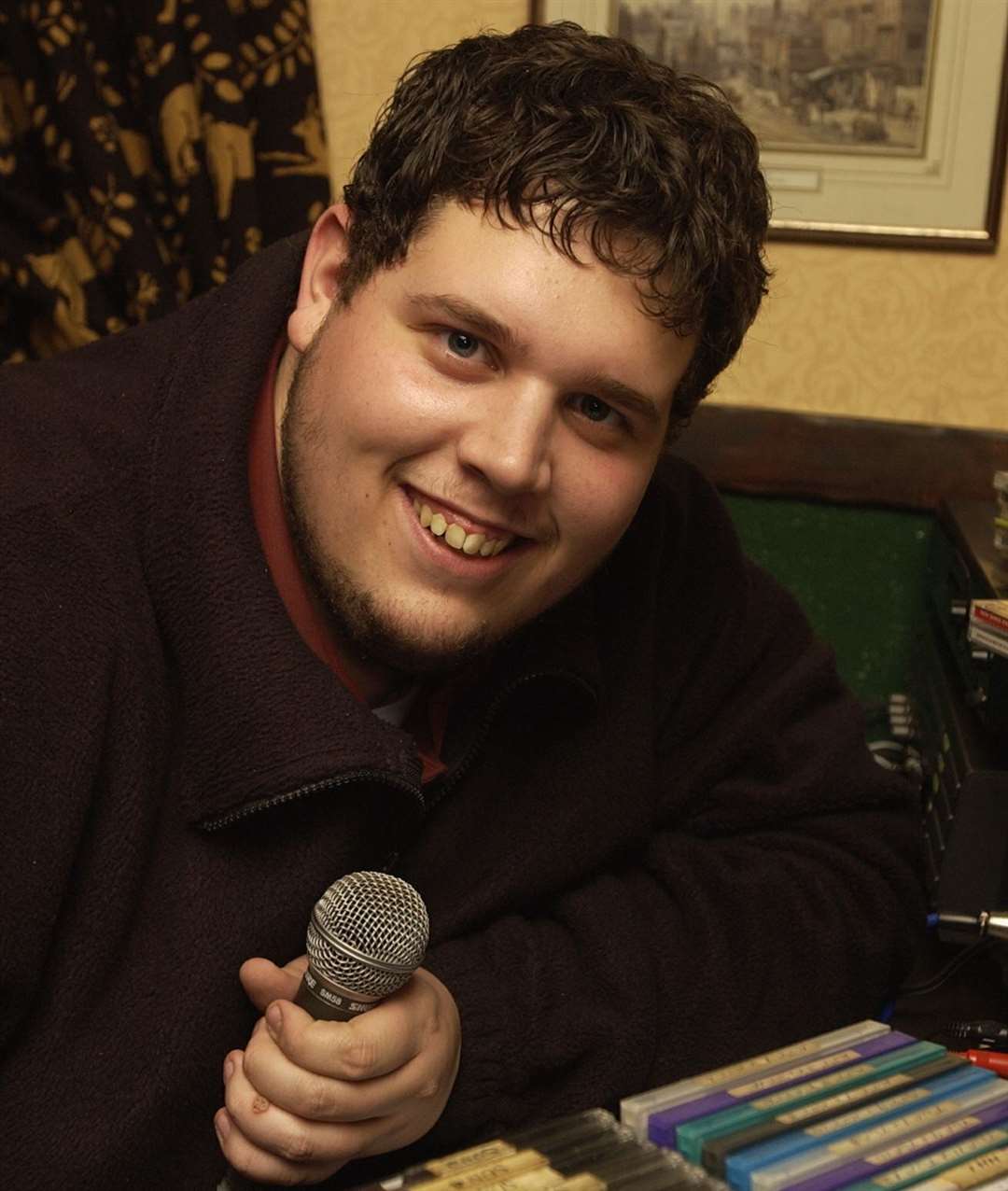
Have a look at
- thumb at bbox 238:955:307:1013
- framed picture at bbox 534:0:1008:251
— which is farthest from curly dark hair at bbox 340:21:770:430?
framed picture at bbox 534:0:1008:251

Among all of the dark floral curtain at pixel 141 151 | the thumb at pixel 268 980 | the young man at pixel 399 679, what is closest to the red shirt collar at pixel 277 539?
the young man at pixel 399 679

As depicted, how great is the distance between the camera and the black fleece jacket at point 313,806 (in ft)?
3.01

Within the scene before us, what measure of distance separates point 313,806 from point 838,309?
110cm

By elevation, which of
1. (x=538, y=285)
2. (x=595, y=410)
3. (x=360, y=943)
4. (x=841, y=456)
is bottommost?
(x=841, y=456)

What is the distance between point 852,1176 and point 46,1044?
515mm

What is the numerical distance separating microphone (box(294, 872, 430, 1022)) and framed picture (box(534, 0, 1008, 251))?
48.0 inches

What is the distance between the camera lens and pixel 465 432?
3.36 feet

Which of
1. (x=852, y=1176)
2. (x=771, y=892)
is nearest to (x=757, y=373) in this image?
(x=771, y=892)


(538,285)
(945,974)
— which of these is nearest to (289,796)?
(538,285)

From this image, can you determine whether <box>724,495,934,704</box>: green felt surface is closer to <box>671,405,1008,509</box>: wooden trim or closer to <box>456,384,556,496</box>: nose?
<box>671,405,1008,509</box>: wooden trim

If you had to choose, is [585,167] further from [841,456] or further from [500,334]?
[841,456]

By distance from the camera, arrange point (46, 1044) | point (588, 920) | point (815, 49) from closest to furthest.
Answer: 1. point (46, 1044)
2. point (588, 920)
3. point (815, 49)

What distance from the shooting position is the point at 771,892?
4.04ft

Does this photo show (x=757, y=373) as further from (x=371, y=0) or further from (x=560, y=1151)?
(x=560, y=1151)
